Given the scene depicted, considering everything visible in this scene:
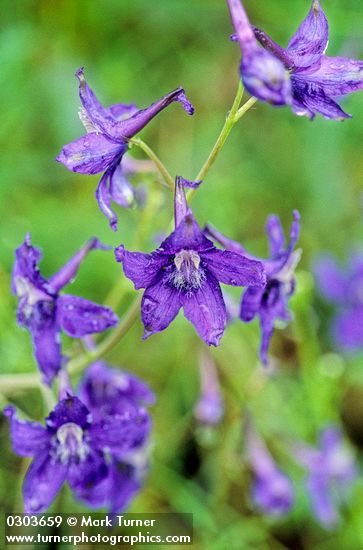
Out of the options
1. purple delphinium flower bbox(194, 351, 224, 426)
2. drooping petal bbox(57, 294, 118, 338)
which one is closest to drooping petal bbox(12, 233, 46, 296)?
drooping petal bbox(57, 294, 118, 338)

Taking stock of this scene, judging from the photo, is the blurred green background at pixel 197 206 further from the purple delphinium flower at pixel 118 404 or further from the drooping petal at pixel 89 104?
the drooping petal at pixel 89 104

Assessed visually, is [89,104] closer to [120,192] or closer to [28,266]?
[120,192]

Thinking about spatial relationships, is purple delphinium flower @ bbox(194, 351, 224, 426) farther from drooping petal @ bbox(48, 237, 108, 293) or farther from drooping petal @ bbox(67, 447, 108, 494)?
drooping petal @ bbox(48, 237, 108, 293)

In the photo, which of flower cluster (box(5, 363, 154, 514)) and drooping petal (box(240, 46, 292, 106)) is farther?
flower cluster (box(5, 363, 154, 514))

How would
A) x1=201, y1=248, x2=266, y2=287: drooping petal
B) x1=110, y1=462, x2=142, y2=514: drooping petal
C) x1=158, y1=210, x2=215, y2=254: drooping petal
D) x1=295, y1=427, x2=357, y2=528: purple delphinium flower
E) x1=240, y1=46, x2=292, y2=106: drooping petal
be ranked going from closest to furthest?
1. x1=240, y1=46, x2=292, y2=106: drooping petal
2. x1=158, y1=210, x2=215, y2=254: drooping petal
3. x1=201, y1=248, x2=266, y2=287: drooping petal
4. x1=110, y1=462, x2=142, y2=514: drooping petal
5. x1=295, y1=427, x2=357, y2=528: purple delphinium flower

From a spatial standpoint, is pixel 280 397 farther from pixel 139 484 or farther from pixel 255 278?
pixel 255 278

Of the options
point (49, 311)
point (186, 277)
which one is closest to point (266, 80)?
point (186, 277)

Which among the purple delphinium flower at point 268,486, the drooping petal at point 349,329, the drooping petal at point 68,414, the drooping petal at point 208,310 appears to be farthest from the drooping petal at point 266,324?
the drooping petal at point 349,329
